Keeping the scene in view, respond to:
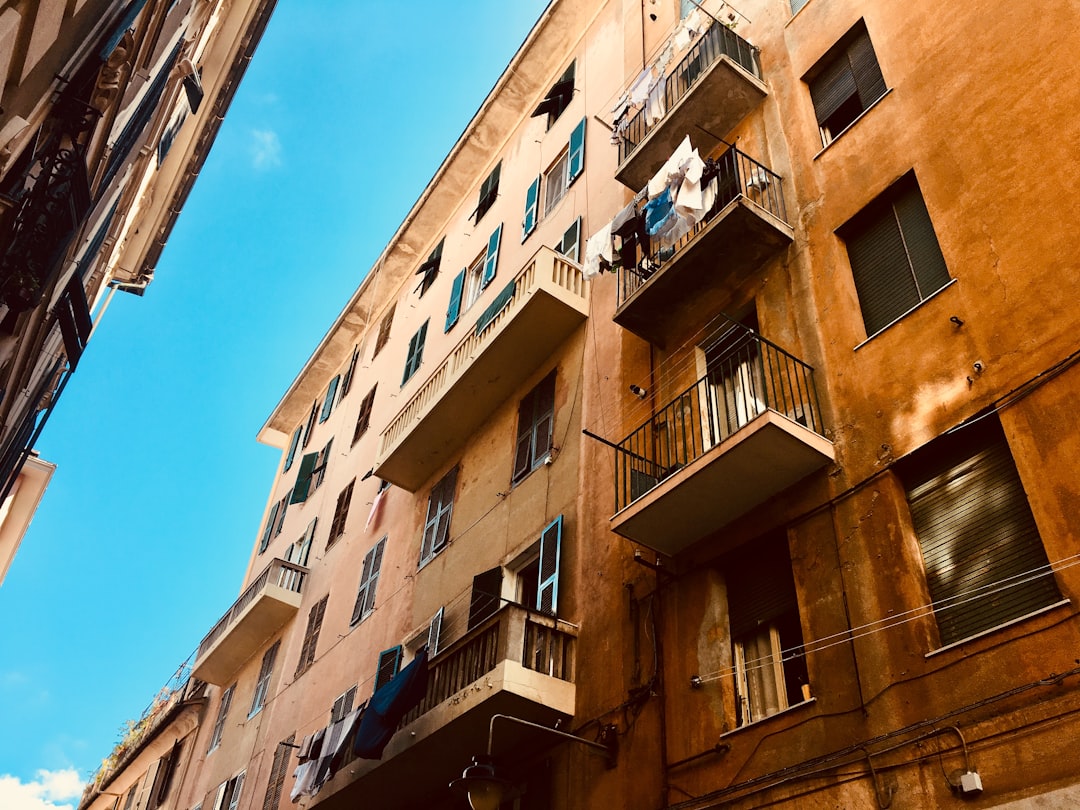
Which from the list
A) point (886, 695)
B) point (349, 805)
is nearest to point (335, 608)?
point (349, 805)

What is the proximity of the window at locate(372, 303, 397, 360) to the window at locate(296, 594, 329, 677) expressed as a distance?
28.6ft

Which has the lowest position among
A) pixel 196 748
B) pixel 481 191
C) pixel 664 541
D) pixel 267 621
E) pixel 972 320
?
pixel 664 541

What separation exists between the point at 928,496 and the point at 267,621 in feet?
67.0

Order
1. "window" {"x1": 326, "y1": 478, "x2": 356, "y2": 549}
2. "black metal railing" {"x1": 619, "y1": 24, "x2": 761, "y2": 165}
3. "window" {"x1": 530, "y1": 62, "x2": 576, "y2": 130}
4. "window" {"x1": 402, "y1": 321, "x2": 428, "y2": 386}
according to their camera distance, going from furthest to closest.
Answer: "window" {"x1": 326, "y1": 478, "x2": 356, "y2": 549}, "window" {"x1": 402, "y1": 321, "x2": 428, "y2": 386}, "window" {"x1": 530, "y1": 62, "x2": 576, "y2": 130}, "black metal railing" {"x1": 619, "y1": 24, "x2": 761, "y2": 165}

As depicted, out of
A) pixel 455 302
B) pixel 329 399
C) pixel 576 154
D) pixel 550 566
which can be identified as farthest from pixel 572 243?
pixel 329 399

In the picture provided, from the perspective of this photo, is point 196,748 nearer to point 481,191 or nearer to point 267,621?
point 267,621

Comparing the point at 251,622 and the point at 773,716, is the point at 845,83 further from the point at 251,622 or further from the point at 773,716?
the point at 251,622

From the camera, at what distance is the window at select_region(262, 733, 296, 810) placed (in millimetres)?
18453

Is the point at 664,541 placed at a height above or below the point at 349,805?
above

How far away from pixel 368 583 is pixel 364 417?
7520mm

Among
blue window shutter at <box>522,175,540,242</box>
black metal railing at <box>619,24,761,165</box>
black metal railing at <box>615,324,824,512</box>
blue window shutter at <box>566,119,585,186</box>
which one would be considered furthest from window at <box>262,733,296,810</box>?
black metal railing at <box>619,24,761,165</box>

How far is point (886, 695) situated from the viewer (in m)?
7.20

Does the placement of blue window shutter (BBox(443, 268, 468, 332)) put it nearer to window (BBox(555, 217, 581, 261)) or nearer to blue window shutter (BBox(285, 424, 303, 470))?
window (BBox(555, 217, 581, 261))

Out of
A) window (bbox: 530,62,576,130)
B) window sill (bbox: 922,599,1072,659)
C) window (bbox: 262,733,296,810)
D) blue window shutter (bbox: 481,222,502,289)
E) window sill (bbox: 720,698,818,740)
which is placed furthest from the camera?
window (bbox: 530,62,576,130)
